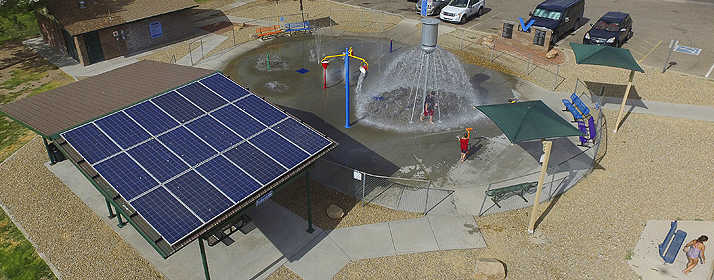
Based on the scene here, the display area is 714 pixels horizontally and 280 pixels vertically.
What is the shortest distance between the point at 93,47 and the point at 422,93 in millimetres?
21705

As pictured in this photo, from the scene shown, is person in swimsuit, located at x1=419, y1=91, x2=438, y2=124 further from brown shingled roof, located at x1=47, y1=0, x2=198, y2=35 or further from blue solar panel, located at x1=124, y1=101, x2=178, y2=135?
brown shingled roof, located at x1=47, y1=0, x2=198, y2=35

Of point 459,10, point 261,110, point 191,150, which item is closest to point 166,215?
point 191,150

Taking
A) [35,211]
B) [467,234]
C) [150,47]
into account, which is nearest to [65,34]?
[150,47]

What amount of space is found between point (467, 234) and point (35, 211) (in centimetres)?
1607

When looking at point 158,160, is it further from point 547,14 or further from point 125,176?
point 547,14

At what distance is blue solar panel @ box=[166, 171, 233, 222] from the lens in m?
11.7

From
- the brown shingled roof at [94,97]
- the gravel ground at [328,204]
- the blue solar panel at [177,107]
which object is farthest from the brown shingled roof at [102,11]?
the gravel ground at [328,204]

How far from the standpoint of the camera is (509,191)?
1694 cm

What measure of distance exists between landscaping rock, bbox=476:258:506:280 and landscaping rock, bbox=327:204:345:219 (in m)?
5.12

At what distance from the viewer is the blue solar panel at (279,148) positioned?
1366 cm

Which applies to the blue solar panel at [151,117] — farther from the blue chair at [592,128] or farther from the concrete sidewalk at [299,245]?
the blue chair at [592,128]

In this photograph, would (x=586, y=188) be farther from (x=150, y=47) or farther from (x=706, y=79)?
(x=150, y=47)

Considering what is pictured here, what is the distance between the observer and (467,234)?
52.9ft

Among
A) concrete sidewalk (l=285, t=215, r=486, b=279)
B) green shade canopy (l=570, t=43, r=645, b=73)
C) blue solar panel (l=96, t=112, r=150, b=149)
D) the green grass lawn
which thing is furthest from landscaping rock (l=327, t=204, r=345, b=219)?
green shade canopy (l=570, t=43, r=645, b=73)
